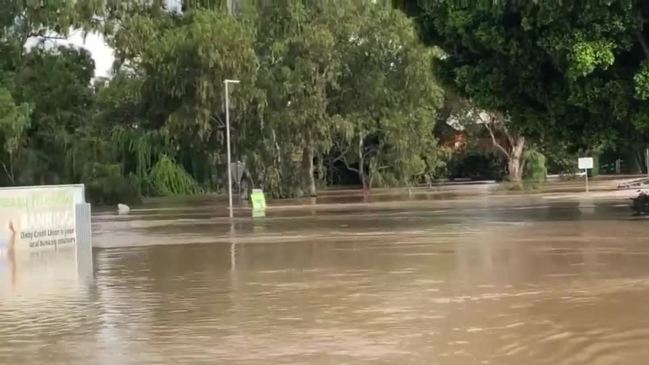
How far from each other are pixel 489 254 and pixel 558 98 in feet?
32.0

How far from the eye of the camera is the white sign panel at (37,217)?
67.4 ft

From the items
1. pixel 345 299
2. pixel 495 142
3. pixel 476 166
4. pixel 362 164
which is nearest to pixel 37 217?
pixel 345 299

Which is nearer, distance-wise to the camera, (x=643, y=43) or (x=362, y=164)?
(x=643, y=43)

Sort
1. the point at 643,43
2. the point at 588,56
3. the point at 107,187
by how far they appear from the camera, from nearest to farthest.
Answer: the point at 588,56 < the point at 643,43 < the point at 107,187

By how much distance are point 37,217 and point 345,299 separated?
11801mm

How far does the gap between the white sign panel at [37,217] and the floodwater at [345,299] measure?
4.15ft

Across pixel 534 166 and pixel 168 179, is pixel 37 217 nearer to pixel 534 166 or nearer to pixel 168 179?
pixel 168 179

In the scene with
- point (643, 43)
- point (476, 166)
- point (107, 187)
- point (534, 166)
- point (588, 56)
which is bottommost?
point (107, 187)

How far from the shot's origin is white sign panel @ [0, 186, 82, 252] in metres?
20.5

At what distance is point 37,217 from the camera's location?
70.9 feet

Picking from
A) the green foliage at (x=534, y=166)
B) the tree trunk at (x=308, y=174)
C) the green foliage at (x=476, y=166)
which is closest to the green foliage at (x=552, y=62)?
the tree trunk at (x=308, y=174)

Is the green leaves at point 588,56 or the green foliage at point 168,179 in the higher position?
the green leaves at point 588,56

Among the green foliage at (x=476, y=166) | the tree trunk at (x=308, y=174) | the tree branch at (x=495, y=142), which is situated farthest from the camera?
the green foliage at (x=476, y=166)

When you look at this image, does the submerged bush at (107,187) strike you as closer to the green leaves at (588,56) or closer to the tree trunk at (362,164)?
the tree trunk at (362,164)
